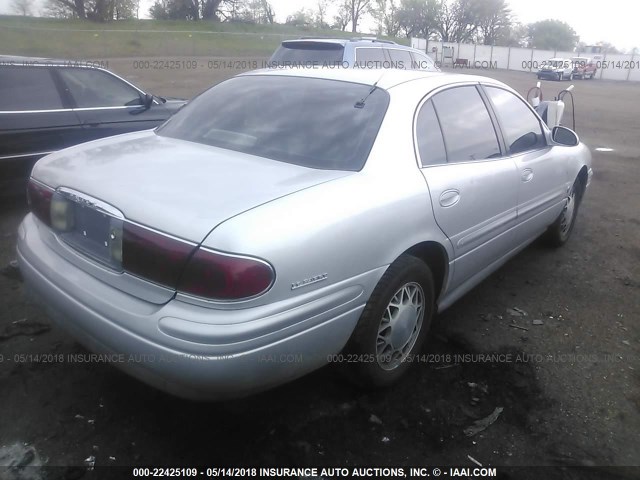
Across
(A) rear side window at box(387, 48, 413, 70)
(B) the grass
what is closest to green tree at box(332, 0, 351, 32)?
(B) the grass

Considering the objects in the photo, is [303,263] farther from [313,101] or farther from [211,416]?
[313,101]

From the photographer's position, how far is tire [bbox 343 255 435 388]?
2.51 meters

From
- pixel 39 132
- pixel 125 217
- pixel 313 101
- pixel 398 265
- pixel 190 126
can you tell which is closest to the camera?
pixel 125 217

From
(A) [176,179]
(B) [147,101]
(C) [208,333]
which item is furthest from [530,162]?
(B) [147,101]

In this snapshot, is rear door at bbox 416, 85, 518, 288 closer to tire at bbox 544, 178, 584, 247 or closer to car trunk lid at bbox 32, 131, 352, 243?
car trunk lid at bbox 32, 131, 352, 243

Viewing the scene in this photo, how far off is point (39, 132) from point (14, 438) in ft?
11.6

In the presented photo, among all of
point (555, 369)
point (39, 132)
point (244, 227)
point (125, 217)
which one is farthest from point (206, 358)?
point (39, 132)

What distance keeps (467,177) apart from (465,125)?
1.43ft

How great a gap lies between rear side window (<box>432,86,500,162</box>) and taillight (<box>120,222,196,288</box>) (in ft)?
5.55

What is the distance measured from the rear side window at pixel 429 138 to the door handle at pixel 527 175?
2.91 ft

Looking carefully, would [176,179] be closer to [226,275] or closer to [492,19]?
[226,275]

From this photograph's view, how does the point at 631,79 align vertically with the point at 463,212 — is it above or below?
above

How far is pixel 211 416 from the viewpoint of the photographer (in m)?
2.60

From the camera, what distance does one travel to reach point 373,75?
3160 mm
